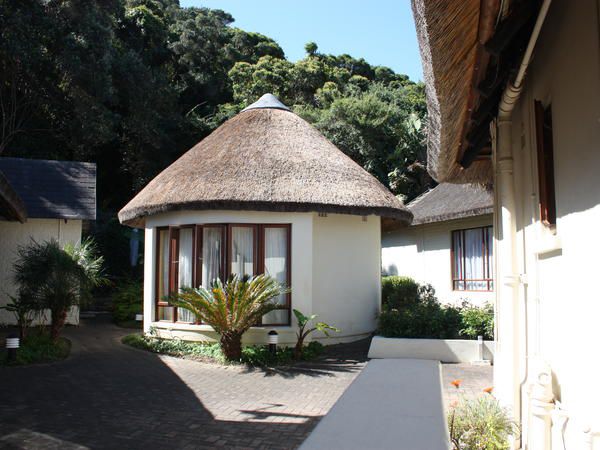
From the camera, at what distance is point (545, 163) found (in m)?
3.85

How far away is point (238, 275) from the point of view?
10.7 meters

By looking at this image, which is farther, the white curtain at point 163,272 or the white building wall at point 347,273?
the white curtain at point 163,272

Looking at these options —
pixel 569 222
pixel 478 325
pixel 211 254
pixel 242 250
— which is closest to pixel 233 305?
pixel 242 250

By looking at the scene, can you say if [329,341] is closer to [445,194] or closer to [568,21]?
[445,194]

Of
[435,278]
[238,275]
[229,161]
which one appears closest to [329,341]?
[238,275]

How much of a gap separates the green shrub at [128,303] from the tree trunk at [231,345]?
7.68m

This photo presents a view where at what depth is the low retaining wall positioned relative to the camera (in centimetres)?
980

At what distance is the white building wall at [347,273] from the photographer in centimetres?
1127

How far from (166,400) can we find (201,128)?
2460 centimetres

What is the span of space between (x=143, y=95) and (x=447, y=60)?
24223 mm

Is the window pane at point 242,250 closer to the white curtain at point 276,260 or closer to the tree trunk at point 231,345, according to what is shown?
the white curtain at point 276,260

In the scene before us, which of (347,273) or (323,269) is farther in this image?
(347,273)

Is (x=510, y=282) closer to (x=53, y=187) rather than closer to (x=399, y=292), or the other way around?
(x=399, y=292)

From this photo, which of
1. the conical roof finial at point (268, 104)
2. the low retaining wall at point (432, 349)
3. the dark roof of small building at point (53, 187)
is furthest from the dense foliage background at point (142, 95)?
the low retaining wall at point (432, 349)
